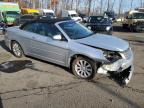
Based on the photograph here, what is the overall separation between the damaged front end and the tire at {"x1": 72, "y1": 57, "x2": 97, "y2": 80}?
0.63 feet

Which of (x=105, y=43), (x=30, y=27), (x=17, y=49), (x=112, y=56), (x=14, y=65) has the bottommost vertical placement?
(x=14, y=65)

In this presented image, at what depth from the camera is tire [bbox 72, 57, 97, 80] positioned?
24.8 feet

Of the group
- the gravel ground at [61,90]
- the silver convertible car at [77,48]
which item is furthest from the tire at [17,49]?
the gravel ground at [61,90]

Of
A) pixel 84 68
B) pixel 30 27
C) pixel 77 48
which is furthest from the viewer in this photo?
pixel 30 27

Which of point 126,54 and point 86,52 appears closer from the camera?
point 86,52

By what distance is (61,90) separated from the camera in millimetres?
6809

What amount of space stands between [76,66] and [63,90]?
50.6 inches

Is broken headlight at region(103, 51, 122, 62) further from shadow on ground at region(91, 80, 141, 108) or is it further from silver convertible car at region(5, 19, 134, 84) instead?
shadow on ground at region(91, 80, 141, 108)

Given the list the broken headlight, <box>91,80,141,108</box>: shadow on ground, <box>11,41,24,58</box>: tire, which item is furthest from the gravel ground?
<box>11,41,24,58</box>: tire

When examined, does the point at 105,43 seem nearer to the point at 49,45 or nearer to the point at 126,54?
the point at 126,54

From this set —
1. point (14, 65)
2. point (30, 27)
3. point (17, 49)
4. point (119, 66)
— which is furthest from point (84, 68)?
point (17, 49)

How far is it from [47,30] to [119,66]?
8.87ft

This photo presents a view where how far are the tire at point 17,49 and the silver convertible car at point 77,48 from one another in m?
0.23

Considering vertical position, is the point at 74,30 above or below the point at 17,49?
above
